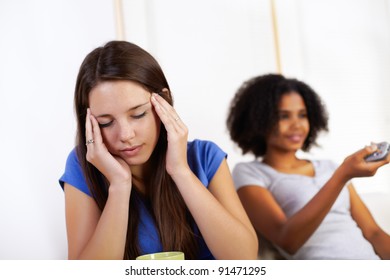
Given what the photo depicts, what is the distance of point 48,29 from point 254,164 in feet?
2.28

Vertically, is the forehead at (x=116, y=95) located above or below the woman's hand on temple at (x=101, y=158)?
above

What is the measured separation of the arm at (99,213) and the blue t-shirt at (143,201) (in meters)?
0.02

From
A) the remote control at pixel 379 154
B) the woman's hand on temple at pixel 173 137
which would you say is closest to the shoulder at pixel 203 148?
the woman's hand on temple at pixel 173 137

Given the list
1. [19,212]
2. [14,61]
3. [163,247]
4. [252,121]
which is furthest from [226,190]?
[14,61]

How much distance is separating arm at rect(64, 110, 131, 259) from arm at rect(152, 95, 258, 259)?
0.35ft

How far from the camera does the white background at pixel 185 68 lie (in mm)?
1252

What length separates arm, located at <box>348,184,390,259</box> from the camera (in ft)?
Result: 4.42

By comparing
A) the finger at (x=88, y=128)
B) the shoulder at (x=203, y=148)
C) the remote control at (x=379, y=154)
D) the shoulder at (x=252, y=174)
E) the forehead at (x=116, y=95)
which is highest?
the forehead at (x=116, y=95)

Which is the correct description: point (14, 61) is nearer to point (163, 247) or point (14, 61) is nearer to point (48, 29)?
point (48, 29)

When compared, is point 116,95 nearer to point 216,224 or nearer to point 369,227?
point 216,224

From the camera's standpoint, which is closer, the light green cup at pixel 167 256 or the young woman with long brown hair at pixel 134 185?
the light green cup at pixel 167 256

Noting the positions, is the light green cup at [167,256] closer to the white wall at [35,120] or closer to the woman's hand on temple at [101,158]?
the woman's hand on temple at [101,158]

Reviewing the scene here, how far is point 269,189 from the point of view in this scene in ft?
4.62

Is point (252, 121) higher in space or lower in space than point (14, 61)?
lower
